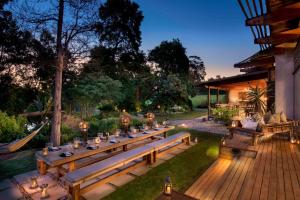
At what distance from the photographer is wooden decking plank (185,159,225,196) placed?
3.30 m

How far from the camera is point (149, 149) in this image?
14.6 feet

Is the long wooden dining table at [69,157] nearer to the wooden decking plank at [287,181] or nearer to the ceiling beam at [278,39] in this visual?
the wooden decking plank at [287,181]

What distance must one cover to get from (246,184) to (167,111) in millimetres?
14705

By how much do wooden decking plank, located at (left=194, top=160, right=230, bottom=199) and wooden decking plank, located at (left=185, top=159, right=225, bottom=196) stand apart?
0.24ft

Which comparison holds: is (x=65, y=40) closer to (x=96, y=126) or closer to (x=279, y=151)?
(x=96, y=126)

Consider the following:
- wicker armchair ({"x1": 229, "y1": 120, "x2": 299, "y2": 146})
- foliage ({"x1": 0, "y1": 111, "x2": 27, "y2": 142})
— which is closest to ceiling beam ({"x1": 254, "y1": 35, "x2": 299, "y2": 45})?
wicker armchair ({"x1": 229, "y1": 120, "x2": 299, "y2": 146})

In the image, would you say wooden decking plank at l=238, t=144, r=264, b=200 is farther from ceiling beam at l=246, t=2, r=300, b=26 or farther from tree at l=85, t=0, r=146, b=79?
tree at l=85, t=0, r=146, b=79

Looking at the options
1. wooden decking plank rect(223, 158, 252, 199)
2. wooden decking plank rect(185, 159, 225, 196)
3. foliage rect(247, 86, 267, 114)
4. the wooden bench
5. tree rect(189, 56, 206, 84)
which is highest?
tree rect(189, 56, 206, 84)

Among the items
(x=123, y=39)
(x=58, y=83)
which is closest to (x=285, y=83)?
(x=58, y=83)

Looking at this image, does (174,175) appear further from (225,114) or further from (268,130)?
(225,114)

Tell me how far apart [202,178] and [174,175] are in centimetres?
66

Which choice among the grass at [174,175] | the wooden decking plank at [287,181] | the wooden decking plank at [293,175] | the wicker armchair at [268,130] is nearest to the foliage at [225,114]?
the wicker armchair at [268,130]

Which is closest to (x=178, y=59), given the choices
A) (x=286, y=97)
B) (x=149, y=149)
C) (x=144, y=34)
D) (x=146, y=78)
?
(x=144, y=34)

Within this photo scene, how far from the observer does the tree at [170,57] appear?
23797 mm
